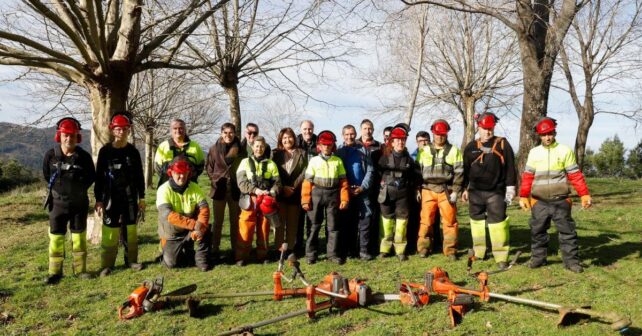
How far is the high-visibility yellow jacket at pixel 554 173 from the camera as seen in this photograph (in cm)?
605

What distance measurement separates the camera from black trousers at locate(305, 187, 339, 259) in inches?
265

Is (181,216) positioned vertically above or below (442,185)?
Answer: below

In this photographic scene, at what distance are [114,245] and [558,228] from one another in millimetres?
6340

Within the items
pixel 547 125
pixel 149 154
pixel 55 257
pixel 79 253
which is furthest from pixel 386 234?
pixel 149 154

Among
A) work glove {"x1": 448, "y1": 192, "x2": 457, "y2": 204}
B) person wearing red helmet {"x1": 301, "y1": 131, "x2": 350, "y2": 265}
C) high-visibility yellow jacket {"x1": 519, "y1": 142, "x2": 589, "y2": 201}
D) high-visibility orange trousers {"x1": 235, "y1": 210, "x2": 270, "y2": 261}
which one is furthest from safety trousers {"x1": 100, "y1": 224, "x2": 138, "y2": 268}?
high-visibility yellow jacket {"x1": 519, "y1": 142, "x2": 589, "y2": 201}

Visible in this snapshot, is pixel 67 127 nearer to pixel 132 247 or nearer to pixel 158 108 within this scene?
pixel 132 247

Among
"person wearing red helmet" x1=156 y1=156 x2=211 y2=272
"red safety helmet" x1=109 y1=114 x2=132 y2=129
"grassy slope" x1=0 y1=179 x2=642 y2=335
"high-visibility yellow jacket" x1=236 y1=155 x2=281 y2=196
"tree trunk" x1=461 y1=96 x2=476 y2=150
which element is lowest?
"grassy slope" x1=0 y1=179 x2=642 y2=335

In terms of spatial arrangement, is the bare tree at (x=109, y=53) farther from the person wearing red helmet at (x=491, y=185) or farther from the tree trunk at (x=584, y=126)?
the tree trunk at (x=584, y=126)

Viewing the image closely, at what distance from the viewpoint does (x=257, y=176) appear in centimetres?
676

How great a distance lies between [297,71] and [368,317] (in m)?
5.79

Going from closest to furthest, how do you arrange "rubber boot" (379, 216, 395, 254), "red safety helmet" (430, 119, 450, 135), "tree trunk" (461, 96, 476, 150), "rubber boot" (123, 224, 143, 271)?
"rubber boot" (123, 224, 143, 271) < "red safety helmet" (430, 119, 450, 135) < "rubber boot" (379, 216, 395, 254) < "tree trunk" (461, 96, 476, 150)

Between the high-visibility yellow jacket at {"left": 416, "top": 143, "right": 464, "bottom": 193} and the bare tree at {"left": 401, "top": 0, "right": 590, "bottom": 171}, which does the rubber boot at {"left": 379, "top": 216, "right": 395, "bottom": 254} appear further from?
the bare tree at {"left": 401, "top": 0, "right": 590, "bottom": 171}

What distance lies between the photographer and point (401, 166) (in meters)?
6.93

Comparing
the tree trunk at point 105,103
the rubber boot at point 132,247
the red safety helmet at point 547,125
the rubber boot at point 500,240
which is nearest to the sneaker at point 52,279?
the rubber boot at point 132,247
